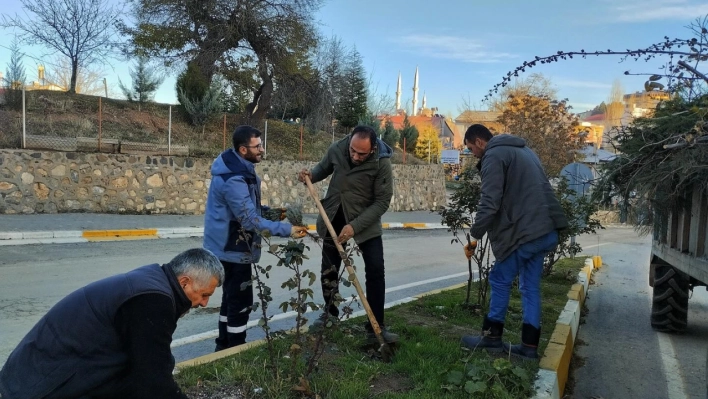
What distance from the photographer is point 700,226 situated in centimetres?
411

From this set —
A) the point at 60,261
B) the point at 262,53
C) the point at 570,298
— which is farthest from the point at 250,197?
the point at 262,53

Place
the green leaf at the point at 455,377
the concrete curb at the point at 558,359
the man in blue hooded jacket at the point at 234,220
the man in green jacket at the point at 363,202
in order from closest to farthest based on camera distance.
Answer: the green leaf at the point at 455,377 < the concrete curb at the point at 558,359 < the man in blue hooded jacket at the point at 234,220 < the man in green jacket at the point at 363,202

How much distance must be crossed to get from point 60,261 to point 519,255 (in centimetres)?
732

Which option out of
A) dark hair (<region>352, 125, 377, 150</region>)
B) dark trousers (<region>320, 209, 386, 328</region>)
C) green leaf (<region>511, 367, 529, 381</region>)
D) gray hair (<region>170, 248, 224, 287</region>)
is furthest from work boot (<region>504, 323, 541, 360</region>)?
gray hair (<region>170, 248, 224, 287</region>)

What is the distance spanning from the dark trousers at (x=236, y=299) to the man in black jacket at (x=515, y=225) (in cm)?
175

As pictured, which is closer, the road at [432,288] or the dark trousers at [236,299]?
the dark trousers at [236,299]

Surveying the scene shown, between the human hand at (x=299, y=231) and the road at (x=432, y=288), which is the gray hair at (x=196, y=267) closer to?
the human hand at (x=299, y=231)

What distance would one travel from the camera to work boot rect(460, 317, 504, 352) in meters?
4.31

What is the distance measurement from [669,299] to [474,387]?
4.04 metres

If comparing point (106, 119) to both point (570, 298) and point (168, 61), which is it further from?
point (570, 298)

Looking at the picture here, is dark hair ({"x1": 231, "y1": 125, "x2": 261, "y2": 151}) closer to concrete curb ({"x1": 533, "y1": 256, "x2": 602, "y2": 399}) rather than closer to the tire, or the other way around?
concrete curb ({"x1": 533, "y1": 256, "x2": 602, "y2": 399})

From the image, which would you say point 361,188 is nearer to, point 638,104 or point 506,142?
point 506,142

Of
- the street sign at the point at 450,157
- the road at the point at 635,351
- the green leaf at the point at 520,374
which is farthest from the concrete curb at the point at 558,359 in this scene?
the street sign at the point at 450,157

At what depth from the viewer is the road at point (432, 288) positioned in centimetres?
496
